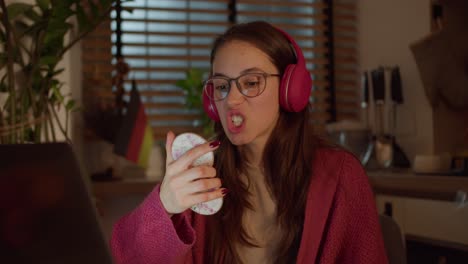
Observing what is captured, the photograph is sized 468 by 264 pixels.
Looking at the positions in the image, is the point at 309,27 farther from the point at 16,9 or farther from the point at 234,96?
the point at 234,96

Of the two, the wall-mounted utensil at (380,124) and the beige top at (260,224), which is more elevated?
the wall-mounted utensil at (380,124)

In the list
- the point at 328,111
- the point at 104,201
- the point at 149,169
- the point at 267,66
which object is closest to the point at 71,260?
the point at 267,66

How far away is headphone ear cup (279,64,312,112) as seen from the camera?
3.37ft

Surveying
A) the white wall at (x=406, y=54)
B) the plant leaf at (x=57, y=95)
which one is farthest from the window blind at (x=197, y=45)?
the plant leaf at (x=57, y=95)

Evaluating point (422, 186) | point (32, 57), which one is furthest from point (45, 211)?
point (422, 186)

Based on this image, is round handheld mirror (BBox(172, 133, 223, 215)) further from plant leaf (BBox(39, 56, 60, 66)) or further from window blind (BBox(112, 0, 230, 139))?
window blind (BBox(112, 0, 230, 139))

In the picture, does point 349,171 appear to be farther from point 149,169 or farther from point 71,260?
point 149,169

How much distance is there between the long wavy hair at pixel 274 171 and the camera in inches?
41.4

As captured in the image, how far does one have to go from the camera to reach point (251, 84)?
1.01 m

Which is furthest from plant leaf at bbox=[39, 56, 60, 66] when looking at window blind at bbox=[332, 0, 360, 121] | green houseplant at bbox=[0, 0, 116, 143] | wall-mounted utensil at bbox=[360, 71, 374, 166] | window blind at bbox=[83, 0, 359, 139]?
window blind at bbox=[332, 0, 360, 121]

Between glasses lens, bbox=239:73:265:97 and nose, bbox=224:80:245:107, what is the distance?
0.4 inches

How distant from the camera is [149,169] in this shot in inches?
112

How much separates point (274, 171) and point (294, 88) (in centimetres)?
20

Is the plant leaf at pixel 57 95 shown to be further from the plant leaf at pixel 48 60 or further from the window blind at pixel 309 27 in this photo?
the window blind at pixel 309 27
